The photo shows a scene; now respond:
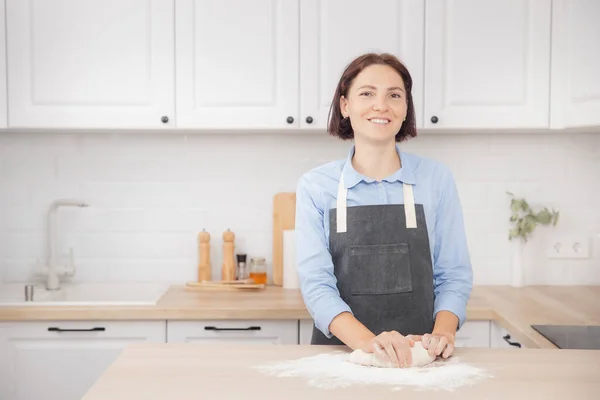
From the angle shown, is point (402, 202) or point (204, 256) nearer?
point (402, 202)

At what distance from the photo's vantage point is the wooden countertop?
1.45 m

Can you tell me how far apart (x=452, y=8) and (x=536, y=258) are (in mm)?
1184

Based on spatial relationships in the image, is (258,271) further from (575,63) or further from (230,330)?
(575,63)

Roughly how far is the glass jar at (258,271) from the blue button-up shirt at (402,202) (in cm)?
104

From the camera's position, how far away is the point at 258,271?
3.21m

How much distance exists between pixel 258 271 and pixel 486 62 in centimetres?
129

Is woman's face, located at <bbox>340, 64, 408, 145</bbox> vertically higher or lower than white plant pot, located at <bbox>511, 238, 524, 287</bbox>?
higher

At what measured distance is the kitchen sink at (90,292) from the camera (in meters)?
3.04

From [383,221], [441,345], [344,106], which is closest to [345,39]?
[344,106]

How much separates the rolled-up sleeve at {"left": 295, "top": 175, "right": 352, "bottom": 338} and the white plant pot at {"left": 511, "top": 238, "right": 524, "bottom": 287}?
53.4 inches

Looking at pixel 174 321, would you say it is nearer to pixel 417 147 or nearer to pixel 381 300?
pixel 381 300

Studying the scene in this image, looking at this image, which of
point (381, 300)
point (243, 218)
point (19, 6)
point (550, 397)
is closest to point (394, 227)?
point (381, 300)

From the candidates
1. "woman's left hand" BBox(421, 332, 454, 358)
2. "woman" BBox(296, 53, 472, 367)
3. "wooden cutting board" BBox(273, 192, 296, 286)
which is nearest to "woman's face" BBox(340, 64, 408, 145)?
"woman" BBox(296, 53, 472, 367)

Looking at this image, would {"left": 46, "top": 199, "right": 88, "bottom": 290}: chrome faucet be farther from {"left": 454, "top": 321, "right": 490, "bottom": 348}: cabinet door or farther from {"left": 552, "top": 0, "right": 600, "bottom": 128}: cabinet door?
{"left": 552, "top": 0, "right": 600, "bottom": 128}: cabinet door
